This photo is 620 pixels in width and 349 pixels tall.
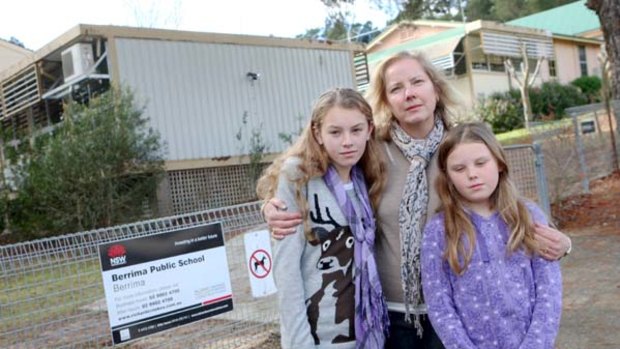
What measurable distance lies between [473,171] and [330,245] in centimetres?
60

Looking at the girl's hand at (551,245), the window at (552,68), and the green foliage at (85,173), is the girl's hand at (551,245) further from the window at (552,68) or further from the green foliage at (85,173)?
the window at (552,68)

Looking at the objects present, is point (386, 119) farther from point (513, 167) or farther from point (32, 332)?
point (513, 167)

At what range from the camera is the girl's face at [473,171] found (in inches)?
88.4

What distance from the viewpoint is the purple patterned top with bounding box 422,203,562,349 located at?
6.97 ft

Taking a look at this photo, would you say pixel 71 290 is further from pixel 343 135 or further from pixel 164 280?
pixel 343 135

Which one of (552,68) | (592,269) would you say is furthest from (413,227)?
(552,68)

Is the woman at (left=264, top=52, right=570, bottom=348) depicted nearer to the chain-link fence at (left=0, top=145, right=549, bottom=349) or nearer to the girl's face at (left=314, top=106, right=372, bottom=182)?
the girl's face at (left=314, top=106, right=372, bottom=182)

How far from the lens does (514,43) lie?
28016 millimetres

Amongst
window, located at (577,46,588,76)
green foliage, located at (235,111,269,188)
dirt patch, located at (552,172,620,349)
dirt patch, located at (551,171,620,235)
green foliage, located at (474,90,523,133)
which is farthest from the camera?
window, located at (577,46,588,76)

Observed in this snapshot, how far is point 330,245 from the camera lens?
2207 mm

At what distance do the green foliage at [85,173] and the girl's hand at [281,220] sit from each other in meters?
8.59

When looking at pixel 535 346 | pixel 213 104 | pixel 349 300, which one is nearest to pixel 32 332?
pixel 349 300

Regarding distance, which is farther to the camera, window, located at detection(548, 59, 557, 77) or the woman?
window, located at detection(548, 59, 557, 77)

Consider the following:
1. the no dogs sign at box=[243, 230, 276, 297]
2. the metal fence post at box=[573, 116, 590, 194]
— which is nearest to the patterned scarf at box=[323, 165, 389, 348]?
the no dogs sign at box=[243, 230, 276, 297]
